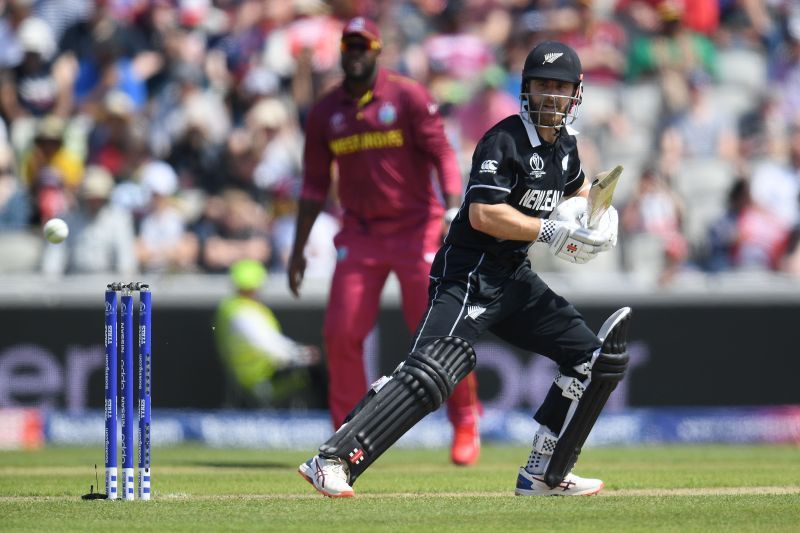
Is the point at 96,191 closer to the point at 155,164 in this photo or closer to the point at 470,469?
the point at 155,164

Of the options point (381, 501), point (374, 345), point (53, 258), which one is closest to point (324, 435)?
point (374, 345)

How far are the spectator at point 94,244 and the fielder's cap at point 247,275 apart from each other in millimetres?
990

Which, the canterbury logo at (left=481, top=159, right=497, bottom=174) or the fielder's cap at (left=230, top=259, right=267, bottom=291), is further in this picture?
the fielder's cap at (left=230, top=259, right=267, bottom=291)

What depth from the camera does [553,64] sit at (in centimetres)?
640

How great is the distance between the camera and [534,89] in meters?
6.45

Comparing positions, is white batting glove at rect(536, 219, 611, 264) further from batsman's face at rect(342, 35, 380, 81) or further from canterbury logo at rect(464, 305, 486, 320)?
batsman's face at rect(342, 35, 380, 81)

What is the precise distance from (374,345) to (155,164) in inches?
124

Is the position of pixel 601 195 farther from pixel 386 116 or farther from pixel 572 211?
pixel 386 116

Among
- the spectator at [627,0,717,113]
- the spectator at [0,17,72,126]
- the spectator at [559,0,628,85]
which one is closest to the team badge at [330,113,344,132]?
the spectator at [559,0,628,85]

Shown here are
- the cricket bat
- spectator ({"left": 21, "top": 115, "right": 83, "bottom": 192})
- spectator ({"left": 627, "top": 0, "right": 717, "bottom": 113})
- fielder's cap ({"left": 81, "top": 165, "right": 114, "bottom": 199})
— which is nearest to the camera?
Answer: the cricket bat

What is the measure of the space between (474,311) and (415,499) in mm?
892

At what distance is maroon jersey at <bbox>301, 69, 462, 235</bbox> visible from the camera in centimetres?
860

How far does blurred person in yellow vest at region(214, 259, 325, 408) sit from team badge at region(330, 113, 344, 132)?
3.45m

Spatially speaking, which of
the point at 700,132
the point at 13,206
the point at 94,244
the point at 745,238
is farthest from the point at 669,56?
the point at 13,206
